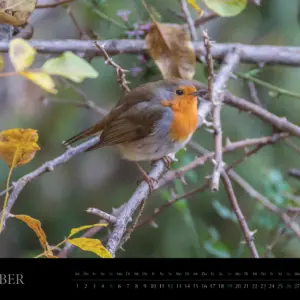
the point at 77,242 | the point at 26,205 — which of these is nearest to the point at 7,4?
the point at 77,242

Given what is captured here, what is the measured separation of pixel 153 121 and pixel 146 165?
0.71ft

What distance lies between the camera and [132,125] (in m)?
0.98

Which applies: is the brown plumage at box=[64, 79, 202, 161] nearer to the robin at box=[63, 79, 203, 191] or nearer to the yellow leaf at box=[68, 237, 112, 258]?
the robin at box=[63, 79, 203, 191]

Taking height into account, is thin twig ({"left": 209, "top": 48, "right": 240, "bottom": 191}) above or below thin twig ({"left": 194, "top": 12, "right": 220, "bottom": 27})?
below

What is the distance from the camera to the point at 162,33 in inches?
33.5

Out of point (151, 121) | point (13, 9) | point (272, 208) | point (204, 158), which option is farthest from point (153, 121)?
point (13, 9)

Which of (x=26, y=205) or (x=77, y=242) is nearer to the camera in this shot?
(x=77, y=242)

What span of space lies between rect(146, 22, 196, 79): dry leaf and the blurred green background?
12 cm

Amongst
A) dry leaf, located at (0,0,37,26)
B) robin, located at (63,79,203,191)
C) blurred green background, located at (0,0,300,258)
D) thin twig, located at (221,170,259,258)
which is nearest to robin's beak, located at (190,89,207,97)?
robin, located at (63,79,203,191)

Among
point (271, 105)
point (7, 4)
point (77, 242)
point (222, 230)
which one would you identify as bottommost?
point (222, 230)

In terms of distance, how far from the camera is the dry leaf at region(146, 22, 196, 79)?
2.80 ft
